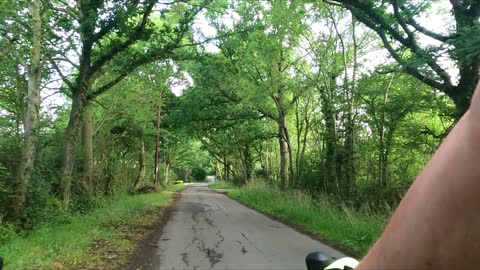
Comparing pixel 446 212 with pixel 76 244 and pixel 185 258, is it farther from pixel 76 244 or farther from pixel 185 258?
pixel 76 244

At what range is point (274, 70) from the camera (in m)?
20.2

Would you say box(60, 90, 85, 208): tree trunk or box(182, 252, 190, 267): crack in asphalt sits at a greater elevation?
box(60, 90, 85, 208): tree trunk

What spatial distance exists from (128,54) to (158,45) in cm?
108

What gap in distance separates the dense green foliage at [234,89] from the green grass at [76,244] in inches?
28.9

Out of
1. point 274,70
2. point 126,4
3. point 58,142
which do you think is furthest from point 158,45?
point 274,70

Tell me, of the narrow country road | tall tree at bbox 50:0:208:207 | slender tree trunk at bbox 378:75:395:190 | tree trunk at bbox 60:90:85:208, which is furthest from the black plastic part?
slender tree trunk at bbox 378:75:395:190

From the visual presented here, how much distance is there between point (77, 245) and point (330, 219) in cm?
722

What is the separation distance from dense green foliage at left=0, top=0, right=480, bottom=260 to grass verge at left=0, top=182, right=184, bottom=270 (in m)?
0.75

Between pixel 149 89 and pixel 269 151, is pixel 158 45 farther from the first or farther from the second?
pixel 269 151

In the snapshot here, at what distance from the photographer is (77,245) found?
28.6 ft

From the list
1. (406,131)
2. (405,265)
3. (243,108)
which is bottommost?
(405,265)

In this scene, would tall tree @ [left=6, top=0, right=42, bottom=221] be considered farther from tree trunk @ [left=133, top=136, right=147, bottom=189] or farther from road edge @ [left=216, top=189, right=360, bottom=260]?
tree trunk @ [left=133, top=136, right=147, bottom=189]

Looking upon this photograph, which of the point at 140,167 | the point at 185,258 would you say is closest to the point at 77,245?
the point at 185,258

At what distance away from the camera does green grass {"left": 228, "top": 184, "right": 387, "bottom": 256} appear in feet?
32.5
